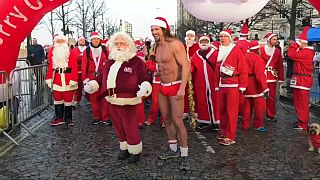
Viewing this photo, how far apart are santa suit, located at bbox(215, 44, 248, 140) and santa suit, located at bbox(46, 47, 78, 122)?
10.5ft

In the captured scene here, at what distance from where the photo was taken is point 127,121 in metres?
5.70

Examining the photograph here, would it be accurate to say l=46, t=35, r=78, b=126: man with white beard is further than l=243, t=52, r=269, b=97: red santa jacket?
Yes

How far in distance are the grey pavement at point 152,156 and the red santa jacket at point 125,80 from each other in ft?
2.97

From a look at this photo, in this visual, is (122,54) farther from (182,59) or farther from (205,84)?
(205,84)

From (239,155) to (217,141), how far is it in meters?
0.95

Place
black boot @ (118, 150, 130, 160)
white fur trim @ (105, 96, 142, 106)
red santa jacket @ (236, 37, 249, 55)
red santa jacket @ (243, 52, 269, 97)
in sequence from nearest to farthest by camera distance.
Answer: white fur trim @ (105, 96, 142, 106), black boot @ (118, 150, 130, 160), red santa jacket @ (243, 52, 269, 97), red santa jacket @ (236, 37, 249, 55)

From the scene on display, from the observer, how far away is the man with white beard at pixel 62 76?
8227mm

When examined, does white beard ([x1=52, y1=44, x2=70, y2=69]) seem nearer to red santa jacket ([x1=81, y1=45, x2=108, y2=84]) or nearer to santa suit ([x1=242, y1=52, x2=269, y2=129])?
red santa jacket ([x1=81, y1=45, x2=108, y2=84])

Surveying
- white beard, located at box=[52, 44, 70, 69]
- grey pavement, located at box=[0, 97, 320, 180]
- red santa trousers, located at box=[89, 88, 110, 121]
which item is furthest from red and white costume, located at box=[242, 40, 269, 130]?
white beard, located at box=[52, 44, 70, 69]

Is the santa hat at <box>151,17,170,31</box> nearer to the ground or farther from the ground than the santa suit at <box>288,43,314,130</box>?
farther from the ground

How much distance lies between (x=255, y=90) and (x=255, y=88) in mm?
41

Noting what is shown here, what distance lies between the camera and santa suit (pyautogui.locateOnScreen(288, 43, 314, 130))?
25.1ft

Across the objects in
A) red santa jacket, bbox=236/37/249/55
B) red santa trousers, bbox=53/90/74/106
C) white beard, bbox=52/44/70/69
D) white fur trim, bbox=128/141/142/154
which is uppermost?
red santa jacket, bbox=236/37/249/55

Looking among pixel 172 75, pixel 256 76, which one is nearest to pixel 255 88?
pixel 256 76
